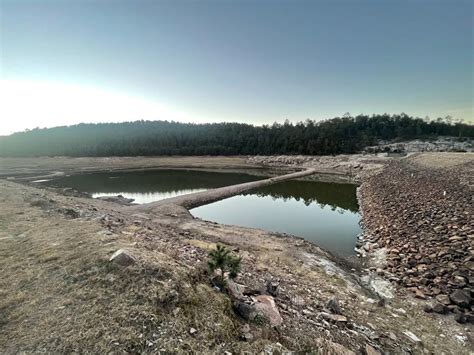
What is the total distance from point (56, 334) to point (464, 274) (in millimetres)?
11320

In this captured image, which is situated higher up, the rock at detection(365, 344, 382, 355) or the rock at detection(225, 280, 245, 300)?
the rock at detection(225, 280, 245, 300)

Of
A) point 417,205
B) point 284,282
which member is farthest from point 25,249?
point 417,205

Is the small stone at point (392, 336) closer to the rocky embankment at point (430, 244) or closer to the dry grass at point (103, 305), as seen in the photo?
the rocky embankment at point (430, 244)

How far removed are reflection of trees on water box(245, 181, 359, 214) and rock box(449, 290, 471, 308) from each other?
15215 mm

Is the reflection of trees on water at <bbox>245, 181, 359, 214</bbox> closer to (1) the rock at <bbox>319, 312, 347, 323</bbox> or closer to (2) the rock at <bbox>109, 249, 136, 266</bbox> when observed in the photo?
(1) the rock at <bbox>319, 312, 347, 323</bbox>

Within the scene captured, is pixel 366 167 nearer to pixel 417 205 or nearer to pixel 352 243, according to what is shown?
pixel 417 205

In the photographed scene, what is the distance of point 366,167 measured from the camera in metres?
50.9

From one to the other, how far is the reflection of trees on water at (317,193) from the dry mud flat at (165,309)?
16.5 metres

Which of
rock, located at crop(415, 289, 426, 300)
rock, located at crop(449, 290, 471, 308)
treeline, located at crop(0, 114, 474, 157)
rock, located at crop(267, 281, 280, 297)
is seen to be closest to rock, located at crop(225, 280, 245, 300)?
rock, located at crop(267, 281, 280, 297)

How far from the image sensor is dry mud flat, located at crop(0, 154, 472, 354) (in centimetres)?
438

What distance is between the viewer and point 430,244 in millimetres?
10891

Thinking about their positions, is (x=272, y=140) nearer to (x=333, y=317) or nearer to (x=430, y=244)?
(x=430, y=244)

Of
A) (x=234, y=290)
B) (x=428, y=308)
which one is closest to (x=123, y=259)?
(x=234, y=290)

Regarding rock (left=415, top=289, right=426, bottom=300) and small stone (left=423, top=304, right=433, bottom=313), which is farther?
rock (left=415, top=289, right=426, bottom=300)
